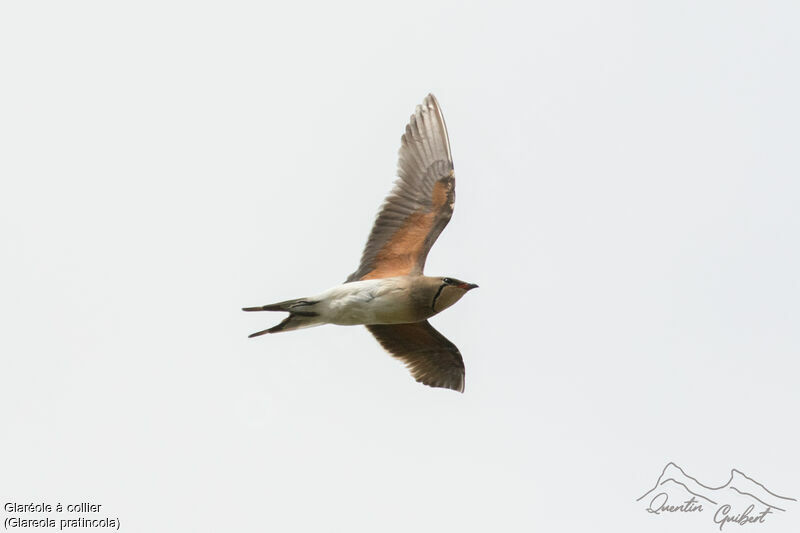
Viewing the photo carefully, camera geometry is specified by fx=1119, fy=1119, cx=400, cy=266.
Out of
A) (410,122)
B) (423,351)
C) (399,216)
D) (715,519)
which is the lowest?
(715,519)

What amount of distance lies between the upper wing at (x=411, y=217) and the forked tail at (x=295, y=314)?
78 centimetres

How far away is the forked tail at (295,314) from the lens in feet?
41.1

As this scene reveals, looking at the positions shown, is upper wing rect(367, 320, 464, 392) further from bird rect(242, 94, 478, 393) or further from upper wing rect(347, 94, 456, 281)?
upper wing rect(347, 94, 456, 281)

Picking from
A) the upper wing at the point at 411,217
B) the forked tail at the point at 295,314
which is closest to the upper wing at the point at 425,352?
the upper wing at the point at 411,217

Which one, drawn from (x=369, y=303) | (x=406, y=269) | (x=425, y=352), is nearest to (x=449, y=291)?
(x=406, y=269)

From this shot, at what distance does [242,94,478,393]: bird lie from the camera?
12.6 meters

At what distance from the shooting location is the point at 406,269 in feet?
43.1

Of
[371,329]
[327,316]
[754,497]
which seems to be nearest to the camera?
[327,316]

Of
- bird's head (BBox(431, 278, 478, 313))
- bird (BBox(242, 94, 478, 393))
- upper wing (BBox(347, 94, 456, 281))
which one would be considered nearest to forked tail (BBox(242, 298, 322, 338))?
bird (BBox(242, 94, 478, 393))

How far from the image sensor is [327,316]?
12633mm

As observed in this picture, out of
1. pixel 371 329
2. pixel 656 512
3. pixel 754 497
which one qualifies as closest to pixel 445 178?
pixel 371 329

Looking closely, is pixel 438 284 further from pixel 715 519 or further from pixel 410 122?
pixel 715 519

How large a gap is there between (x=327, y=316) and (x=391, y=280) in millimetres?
844

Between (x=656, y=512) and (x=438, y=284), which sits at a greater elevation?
(x=438, y=284)
